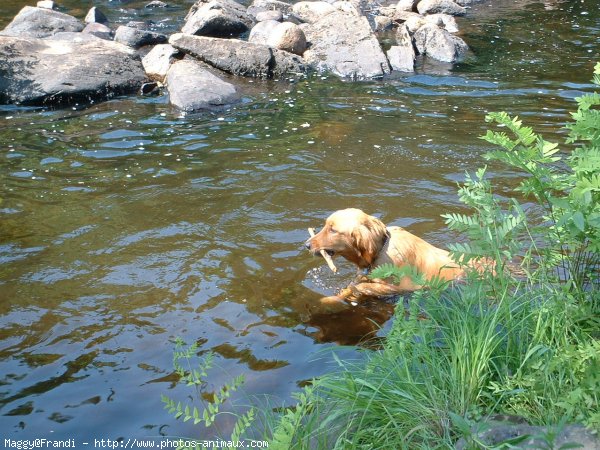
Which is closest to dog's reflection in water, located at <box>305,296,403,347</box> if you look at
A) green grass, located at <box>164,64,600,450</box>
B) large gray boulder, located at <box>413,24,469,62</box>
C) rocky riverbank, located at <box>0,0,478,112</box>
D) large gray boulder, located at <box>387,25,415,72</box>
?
green grass, located at <box>164,64,600,450</box>

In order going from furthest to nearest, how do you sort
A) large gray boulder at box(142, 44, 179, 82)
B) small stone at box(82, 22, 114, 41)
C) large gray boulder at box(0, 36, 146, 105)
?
small stone at box(82, 22, 114, 41)
large gray boulder at box(142, 44, 179, 82)
large gray boulder at box(0, 36, 146, 105)

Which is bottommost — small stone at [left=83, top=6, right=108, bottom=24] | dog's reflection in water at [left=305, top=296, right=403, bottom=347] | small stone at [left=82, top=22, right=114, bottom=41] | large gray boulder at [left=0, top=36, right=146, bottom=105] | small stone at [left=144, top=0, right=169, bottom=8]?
dog's reflection in water at [left=305, top=296, right=403, bottom=347]

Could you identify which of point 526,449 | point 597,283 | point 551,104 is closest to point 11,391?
point 526,449

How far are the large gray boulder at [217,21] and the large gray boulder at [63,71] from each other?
2.30 m

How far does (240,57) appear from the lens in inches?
486

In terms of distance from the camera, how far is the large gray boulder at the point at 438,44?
13.4 metres

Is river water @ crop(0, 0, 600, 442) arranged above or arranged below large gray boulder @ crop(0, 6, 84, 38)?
below

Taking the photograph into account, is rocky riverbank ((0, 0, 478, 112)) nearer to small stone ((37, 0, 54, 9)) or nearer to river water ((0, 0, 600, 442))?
river water ((0, 0, 600, 442))

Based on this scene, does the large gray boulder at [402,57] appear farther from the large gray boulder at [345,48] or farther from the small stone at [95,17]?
the small stone at [95,17]

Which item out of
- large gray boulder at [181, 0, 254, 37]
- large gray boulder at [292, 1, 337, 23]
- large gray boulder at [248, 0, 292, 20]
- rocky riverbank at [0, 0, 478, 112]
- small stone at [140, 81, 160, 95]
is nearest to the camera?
rocky riverbank at [0, 0, 478, 112]

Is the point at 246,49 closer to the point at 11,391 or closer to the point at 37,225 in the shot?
the point at 37,225

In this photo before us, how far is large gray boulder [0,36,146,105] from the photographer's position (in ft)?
35.5

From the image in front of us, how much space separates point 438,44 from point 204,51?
14.2 ft

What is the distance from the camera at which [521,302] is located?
13.8 ft
